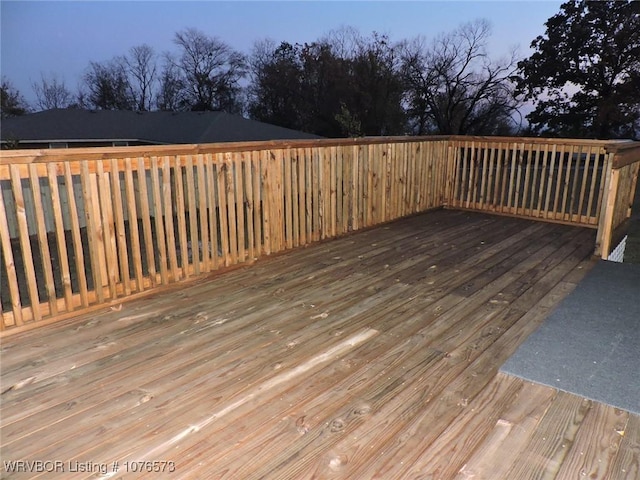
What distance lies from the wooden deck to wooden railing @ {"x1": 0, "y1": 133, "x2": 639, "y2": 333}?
0.27 meters

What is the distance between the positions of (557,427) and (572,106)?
2733 centimetres

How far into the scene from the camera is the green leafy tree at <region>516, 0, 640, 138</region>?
72.2 feet

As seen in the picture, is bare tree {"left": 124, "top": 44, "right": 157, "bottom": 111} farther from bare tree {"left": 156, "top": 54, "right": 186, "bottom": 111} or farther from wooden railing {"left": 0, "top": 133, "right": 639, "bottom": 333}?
wooden railing {"left": 0, "top": 133, "right": 639, "bottom": 333}

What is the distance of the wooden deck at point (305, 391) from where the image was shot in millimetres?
1683

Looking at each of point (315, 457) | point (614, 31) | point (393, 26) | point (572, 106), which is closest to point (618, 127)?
point (572, 106)

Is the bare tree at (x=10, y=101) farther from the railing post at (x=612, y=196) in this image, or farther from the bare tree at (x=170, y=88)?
the railing post at (x=612, y=196)

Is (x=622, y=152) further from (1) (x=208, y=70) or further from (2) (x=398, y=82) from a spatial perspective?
(1) (x=208, y=70)

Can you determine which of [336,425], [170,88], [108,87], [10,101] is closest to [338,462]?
[336,425]

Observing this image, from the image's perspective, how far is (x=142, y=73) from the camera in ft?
109

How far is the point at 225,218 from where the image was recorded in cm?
390

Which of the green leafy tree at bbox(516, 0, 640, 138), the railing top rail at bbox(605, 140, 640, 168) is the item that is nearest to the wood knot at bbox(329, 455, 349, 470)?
the railing top rail at bbox(605, 140, 640, 168)

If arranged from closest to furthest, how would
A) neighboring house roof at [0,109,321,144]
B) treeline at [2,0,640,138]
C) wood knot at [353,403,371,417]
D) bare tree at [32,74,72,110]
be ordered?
wood knot at [353,403,371,417]
neighboring house roof at [0,109,321,144]
treeline at [2,0,640,138]
bare tree at [32,74,72,110]

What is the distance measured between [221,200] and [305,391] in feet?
6.74

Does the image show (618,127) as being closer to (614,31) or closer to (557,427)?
(614,31)
